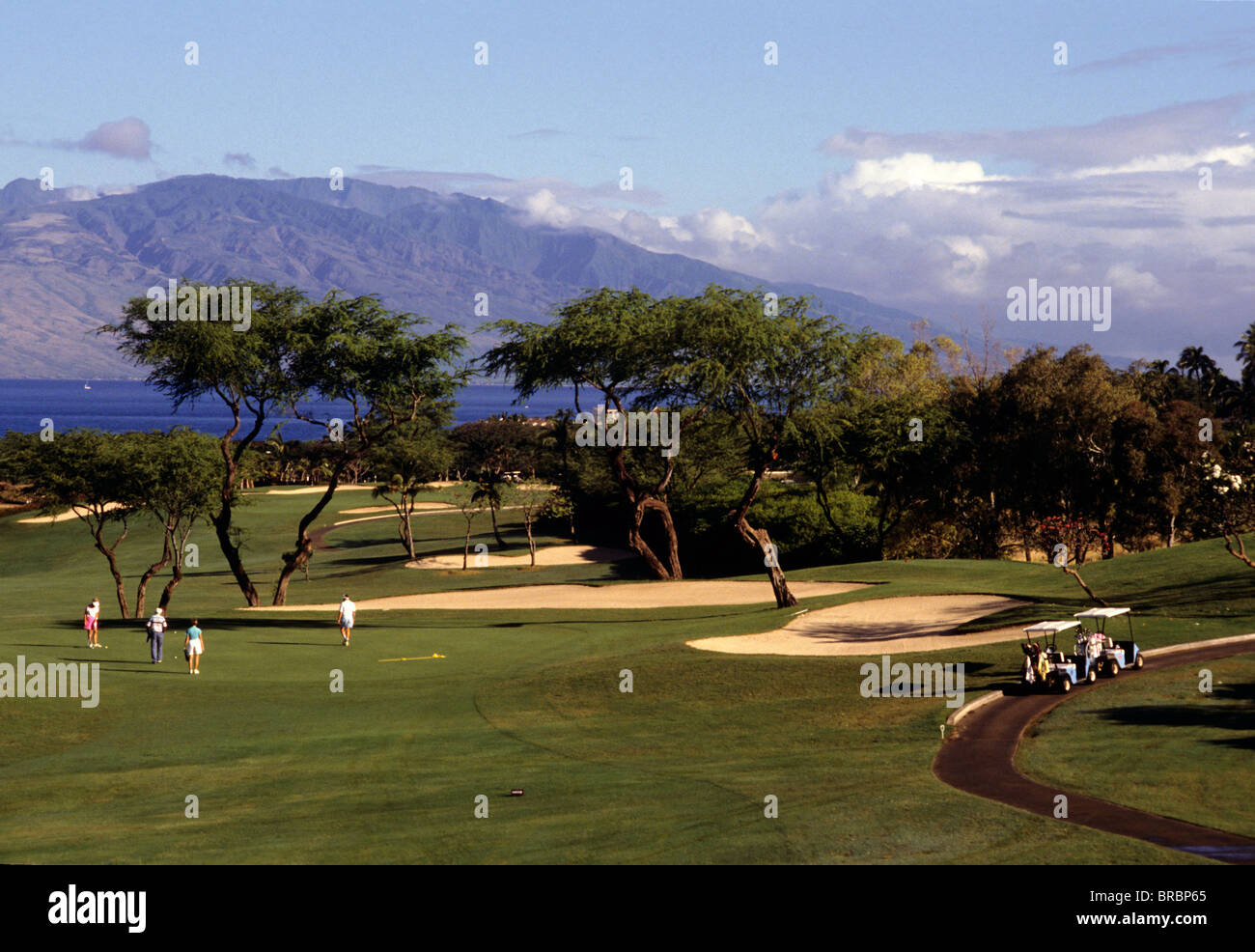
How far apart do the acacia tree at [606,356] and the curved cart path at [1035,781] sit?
2728cm

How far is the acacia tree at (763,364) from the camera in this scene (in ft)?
154

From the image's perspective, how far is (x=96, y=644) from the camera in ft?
135

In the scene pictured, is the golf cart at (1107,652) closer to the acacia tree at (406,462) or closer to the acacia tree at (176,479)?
the acacia tree at (176,479)

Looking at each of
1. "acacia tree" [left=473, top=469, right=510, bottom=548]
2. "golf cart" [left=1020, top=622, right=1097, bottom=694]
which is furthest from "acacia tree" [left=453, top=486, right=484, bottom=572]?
"golf cart" [left=1020, top=622, right=1097, bottom=694]

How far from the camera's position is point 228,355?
163 ft

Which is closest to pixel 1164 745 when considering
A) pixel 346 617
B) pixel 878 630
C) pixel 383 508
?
pixel 878 630

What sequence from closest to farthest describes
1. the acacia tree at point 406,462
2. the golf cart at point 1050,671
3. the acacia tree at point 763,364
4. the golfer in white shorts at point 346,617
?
1. the golf cart at point 1050,671
2. the golfer in white shorts at point 346,617
3. the acacia tree at point 763,364
4. the acacia tree at point 406,462

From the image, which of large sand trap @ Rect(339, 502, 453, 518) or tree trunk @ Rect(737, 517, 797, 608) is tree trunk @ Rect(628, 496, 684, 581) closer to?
tree trunk @ Rect(737, 517, 797, 608)

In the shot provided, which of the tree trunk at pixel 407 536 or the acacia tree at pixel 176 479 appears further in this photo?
the tree trunk at pixel 407 536

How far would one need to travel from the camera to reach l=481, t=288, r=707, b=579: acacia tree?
55281 millimetres

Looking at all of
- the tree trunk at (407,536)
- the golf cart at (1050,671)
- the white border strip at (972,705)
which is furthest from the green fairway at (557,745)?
the tree trunk at (407,536)
